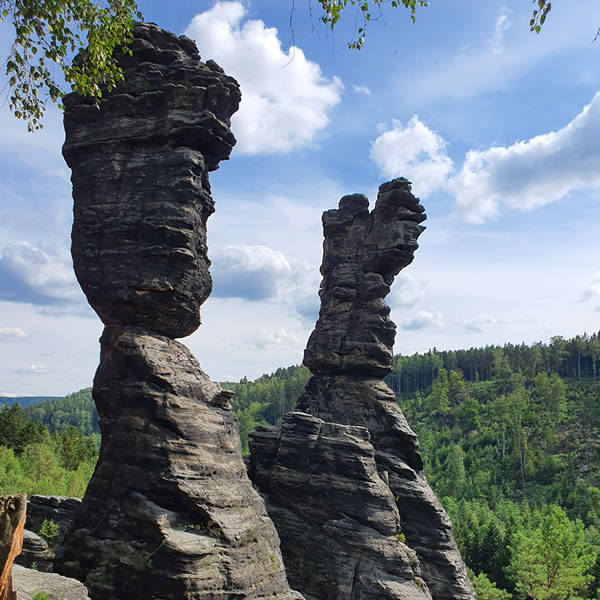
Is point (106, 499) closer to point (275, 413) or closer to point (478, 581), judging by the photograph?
point (478, 581)

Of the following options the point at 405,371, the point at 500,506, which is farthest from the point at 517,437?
the point at 405,371

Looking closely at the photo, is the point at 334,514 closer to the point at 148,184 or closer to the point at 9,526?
the point at 148,184

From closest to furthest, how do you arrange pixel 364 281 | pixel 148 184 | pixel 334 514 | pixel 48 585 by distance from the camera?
pixel 48 585 < pixel 148 184 < pixel 334 514 < pixel 364 281

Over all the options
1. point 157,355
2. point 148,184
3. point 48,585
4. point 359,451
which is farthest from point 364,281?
point 48,585

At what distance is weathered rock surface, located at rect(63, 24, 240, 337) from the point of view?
24.4m

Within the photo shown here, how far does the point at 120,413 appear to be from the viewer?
23.3m

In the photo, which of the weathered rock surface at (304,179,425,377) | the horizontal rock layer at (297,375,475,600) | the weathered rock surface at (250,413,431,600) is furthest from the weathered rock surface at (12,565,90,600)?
the weathered rock surface at (304,179,425,377)

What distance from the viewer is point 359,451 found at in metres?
30.3

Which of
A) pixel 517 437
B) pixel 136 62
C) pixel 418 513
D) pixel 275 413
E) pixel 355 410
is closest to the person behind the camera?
pixel 136 62

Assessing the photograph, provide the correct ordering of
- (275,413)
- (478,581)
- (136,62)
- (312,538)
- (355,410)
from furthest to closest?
(275,413) → (478,581) → (355,410) → (312,538) → (136,62)

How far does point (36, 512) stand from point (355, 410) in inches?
816

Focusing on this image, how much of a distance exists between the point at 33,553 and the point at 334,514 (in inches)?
617

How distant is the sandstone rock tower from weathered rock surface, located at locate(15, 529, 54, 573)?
7.63 metres

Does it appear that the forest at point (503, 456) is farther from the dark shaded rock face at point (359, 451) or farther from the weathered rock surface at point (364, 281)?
the weathered rock surface at point (364, 281)
